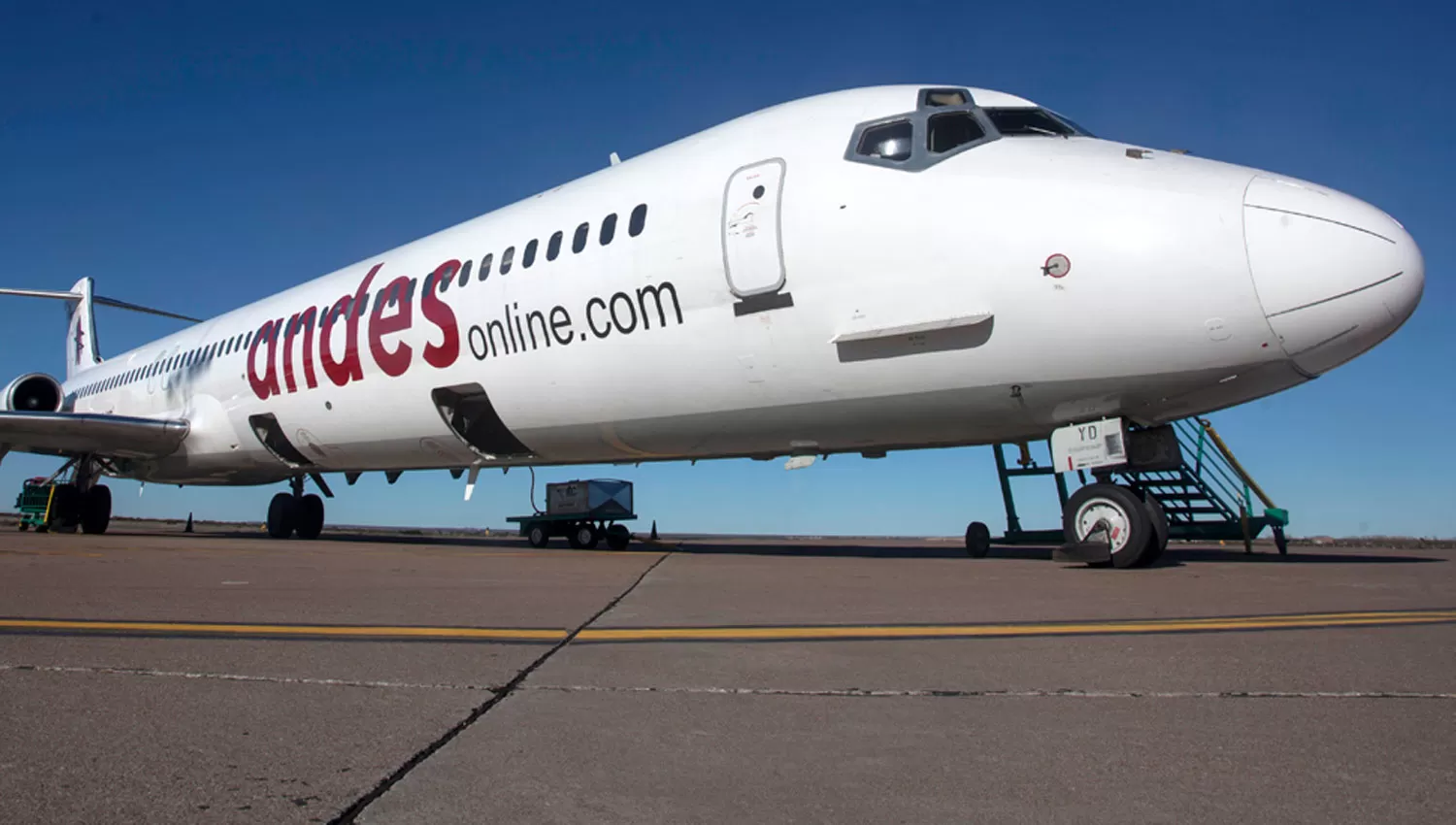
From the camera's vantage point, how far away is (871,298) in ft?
28.8

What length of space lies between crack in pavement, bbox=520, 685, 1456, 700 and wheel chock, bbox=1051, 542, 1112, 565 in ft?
16.7

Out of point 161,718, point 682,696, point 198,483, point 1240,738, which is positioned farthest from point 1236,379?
point 198,483

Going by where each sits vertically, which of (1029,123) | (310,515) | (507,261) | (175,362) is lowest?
(310,515)

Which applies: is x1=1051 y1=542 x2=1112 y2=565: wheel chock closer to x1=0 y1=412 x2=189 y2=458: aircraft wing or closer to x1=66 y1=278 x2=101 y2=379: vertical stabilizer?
x1=0 y1=412 x2=189 y2=458: aircraft wing

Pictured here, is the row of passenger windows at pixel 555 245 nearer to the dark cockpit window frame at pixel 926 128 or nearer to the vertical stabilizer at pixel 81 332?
the dark cockpit window frame at pixel 926 128

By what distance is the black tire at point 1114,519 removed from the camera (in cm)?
811

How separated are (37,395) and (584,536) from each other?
14.3 metres

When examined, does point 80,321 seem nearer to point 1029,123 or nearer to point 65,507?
point 65,507

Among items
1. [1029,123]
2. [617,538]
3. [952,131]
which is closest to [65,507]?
[617,538]

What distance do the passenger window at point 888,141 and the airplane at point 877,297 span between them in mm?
26

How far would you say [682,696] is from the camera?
3283 mm

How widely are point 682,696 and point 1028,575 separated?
17.2 ft

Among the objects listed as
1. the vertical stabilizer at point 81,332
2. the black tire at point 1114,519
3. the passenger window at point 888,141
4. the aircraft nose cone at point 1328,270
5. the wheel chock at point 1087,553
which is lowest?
the wheel chock at point 1087,553

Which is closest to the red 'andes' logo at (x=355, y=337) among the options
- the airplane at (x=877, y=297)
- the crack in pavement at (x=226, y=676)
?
the airplane at (x=877, y=297)
